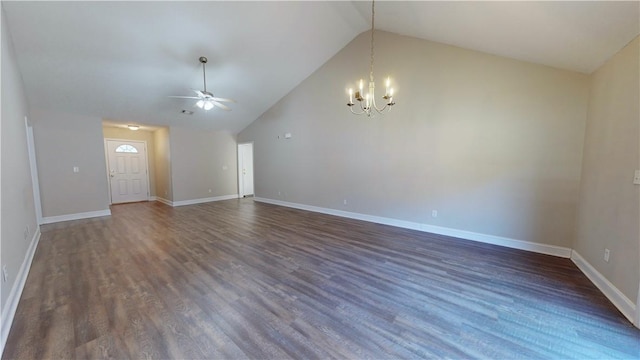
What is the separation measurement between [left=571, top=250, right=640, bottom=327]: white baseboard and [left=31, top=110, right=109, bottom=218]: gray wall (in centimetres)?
862

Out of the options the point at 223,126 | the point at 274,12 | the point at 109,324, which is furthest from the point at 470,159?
the point at 223,126

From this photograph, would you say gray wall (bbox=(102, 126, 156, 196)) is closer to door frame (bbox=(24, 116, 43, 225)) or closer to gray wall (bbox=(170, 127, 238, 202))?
gray wall (bbox=(170, 127, 238, 202))

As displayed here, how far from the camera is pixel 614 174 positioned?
240 centimetres

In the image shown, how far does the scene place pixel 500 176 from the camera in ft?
11.9

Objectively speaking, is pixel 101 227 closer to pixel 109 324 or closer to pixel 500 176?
pixel 109 324

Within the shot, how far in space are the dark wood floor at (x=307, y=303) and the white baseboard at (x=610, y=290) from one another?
65 millimetres

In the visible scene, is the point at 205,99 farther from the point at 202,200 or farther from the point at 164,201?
the point at 164,201

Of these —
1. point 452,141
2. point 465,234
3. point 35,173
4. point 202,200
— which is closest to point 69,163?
point 35,173

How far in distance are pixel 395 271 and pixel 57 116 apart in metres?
7.26

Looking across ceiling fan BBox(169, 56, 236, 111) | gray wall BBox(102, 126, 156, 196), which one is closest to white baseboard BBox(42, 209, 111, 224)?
gray wall BBox(102, 126, 156, 196)

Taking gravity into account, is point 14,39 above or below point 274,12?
below

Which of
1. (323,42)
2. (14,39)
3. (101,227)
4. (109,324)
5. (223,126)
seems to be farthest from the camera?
(223,126)

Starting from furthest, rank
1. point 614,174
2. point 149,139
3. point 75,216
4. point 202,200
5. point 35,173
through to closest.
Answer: point 149,139, point 202,200, point 75,216, point 35,173, point 614,174

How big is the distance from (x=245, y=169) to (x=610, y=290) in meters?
8.55
